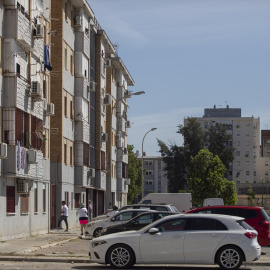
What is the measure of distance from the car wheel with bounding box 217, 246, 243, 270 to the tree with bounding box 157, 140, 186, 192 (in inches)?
3430

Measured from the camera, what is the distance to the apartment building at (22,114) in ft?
99.4

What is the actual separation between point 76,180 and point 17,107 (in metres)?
17.6

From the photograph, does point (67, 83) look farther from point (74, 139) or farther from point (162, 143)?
point (162, 143)

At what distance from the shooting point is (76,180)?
47844 mm

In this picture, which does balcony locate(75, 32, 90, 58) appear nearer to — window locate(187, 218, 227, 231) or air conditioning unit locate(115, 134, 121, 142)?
air conditioning unit locate(115, 134, 121, 142)

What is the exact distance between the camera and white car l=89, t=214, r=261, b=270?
17812 mm

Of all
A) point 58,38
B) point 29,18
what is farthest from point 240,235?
point 58,38

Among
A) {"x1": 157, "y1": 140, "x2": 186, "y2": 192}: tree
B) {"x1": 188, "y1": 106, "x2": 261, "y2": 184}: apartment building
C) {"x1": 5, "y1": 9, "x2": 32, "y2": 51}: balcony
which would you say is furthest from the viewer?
{"x1": 188, "y1": 106, "x2": 261, "y2": 184}: apartment building

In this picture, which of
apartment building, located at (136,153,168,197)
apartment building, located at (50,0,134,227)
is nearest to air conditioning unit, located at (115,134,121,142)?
apartment building, located at (50,0,134,227)

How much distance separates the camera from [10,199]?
3141 centimetres

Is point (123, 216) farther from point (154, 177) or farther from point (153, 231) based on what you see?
point (154, 177)

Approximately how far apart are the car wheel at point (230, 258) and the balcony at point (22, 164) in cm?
1439

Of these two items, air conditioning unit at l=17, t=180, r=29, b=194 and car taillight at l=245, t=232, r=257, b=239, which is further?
air conditioning unit at l=17, t=180, r=29, b=194

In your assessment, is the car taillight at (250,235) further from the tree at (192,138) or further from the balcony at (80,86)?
the tree at (192,138)
